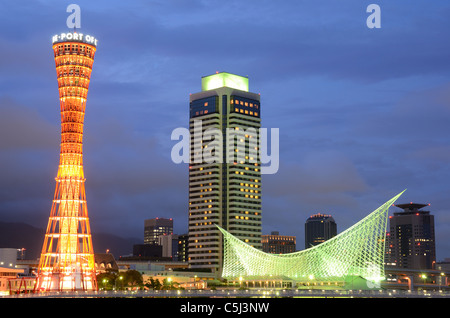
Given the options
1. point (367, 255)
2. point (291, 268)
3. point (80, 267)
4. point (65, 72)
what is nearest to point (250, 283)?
point (291, 268)

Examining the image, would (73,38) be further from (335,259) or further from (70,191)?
(335,259)

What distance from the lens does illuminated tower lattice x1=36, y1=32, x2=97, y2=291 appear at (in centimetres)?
11838

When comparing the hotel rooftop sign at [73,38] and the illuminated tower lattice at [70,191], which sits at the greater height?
the hotel rooftop sign at [73,38]

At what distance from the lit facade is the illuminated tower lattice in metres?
44.9

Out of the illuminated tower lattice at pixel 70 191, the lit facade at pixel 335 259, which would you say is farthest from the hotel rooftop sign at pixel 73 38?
the lit facade at pixel 335 259

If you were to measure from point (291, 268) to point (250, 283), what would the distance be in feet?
56.2

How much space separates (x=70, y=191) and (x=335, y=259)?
51.7 m

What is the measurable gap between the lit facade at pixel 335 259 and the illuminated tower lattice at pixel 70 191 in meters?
44.9

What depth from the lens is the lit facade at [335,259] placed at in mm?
127062

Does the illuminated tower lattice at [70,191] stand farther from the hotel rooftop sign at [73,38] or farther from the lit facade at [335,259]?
the lit facade at [335,259]

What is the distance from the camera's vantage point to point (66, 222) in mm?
118312

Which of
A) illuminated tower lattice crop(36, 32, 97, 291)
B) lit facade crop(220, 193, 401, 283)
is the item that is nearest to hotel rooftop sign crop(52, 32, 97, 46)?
illuminated tower lattice crop(36, 32, 97, 291)
